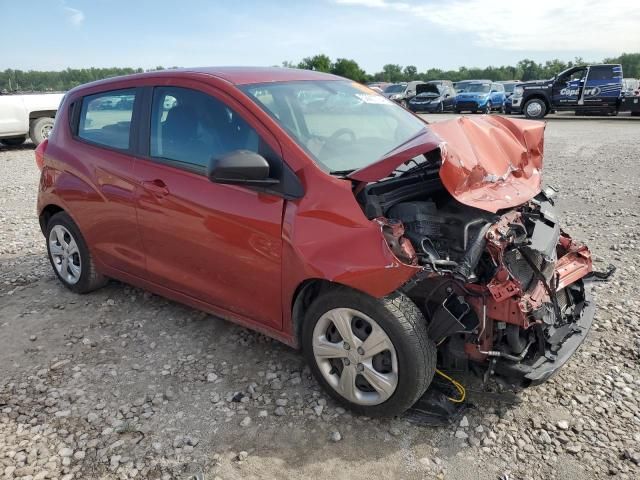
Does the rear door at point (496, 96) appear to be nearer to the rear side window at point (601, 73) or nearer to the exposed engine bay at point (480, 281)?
the rear side window at point (601, 73)

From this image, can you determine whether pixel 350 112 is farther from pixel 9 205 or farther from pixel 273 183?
pixel 9 205

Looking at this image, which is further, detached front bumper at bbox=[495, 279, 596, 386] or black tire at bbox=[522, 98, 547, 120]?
black tire at bbox=[522, 98, 547, 120]

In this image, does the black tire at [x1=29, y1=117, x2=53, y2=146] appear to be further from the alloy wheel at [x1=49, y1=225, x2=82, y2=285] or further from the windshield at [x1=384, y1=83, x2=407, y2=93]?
the windshield at [x1=384, y1=83, x2=407, y2=93]

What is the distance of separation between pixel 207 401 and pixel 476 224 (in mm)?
1836

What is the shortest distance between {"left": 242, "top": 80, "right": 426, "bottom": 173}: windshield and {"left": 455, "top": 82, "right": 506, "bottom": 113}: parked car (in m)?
23.5

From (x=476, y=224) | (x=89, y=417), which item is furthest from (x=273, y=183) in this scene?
(x=89, y=417)

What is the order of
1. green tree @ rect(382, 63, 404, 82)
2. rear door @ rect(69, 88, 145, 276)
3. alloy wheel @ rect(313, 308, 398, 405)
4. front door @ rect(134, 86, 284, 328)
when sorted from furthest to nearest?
green tree @ rect(382, 63, 404, 82) → rear door @ rect(69, 88, 145, 276) → front door @ rect(134, 86, 284, 328) → alloy wheel @ rect(313, 308, 398, 405)

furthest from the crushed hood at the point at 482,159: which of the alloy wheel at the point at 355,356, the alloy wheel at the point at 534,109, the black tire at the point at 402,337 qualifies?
the alloy wheel at the point at 534,109

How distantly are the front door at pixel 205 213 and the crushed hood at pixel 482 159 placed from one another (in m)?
0.66

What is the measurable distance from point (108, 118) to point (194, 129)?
1.04 m

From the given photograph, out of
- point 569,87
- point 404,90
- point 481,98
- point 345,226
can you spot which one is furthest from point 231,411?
point 404,90

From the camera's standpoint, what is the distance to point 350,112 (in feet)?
11.8

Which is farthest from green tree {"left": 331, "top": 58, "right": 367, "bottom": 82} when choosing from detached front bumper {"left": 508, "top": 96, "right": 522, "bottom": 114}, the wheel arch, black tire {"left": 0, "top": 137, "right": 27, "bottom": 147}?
the wheel arch

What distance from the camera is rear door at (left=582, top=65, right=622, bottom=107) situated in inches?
810
